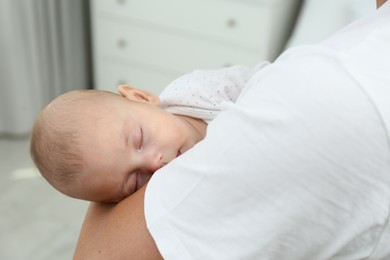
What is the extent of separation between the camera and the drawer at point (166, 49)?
2426 mm

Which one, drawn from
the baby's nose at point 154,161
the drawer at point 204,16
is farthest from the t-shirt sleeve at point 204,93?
the drawer at point 204,16

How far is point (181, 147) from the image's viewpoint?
3.16 ft

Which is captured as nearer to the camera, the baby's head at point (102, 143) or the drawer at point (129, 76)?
the baby's head at point (102, 143)

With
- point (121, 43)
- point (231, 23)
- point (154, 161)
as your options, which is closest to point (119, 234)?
point (154, 161)

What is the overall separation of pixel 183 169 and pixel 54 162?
35 centimetres

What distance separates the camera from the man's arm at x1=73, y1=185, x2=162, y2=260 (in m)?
0.73

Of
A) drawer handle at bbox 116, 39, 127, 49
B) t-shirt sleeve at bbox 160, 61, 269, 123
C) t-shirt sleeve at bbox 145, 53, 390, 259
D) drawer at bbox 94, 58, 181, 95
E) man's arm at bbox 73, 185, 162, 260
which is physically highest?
t-shirt sleeve at bbox 145, 53, 390, 259

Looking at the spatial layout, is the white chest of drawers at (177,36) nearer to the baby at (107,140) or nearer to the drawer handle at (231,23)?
the drawer handle at (231,23)

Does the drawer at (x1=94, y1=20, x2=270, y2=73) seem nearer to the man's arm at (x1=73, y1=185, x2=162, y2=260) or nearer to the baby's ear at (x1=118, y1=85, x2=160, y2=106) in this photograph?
the baby's ear at (x1=118, y1=85, x2=160, y2=106)

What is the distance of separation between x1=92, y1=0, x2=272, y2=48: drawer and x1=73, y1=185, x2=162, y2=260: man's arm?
157 centimetres

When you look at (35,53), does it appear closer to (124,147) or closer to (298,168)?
(124,147)

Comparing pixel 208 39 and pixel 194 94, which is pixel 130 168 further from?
pixel 208 39

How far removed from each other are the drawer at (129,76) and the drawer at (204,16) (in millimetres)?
258

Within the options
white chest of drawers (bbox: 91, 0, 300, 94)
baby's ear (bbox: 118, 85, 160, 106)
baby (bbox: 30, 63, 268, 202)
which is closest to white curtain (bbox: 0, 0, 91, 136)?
white chest of drawers (bbox: 91, 0, 300, 94)
